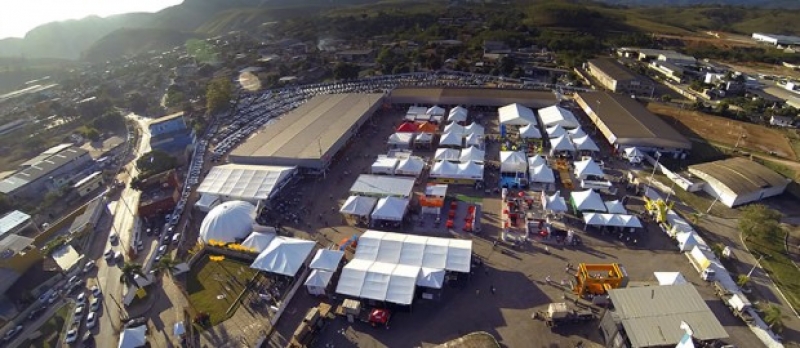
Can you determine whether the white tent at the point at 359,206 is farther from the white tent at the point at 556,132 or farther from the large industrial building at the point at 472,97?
the large industrial building at the point at 472,97

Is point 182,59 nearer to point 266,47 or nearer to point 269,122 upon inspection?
point 266,47

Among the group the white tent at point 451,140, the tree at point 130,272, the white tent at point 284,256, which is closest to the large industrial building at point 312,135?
the white tent at point 451,140

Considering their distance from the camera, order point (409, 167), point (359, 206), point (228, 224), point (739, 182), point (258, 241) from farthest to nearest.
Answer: point (409, 167), point (739, 182), point (359, 206), point (228, 224), point (258, 241)

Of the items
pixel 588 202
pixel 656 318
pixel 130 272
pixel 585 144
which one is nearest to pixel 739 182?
pixel 585 144

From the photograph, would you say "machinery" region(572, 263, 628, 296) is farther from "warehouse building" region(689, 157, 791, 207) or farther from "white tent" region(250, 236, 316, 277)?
"white tent" region(250, 236, 316, 277)

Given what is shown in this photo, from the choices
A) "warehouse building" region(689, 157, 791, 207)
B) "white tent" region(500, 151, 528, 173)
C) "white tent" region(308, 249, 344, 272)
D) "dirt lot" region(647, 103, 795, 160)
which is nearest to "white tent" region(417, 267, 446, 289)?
"white tent" region(308, 249, 344, 272)

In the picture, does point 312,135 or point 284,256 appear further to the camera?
point 312,135

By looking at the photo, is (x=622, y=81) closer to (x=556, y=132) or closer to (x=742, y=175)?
(x=556, y=132)
